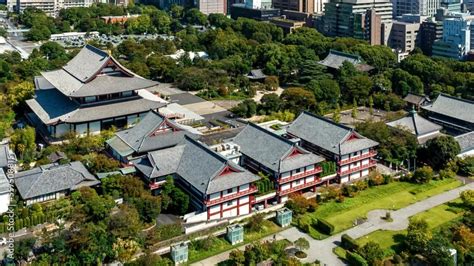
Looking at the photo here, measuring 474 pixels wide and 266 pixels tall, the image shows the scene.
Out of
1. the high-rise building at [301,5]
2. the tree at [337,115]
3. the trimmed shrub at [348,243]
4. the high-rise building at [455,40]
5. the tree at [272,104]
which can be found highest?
the high-rise building at [301,5]

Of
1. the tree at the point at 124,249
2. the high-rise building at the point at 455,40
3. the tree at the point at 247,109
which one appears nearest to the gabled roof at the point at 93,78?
the tree at the point at 247,109

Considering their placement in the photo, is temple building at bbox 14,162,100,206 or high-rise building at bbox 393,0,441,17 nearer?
temple building at bbox 14,162,100,206

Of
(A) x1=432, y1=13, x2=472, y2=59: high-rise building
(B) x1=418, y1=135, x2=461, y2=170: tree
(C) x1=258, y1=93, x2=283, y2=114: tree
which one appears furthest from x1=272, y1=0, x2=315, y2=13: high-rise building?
(B) x1=418, y1=135, x2=461, y2=170: tree

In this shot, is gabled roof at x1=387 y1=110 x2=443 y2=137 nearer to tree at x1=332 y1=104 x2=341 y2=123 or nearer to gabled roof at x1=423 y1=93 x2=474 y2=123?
gabled roof at x1=423 y1=93 x2=474 y2=123

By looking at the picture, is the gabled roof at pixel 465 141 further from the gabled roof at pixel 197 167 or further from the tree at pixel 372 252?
the gabled roof at pixel 197 167

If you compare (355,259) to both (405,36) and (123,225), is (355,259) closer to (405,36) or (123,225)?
(123,225)
